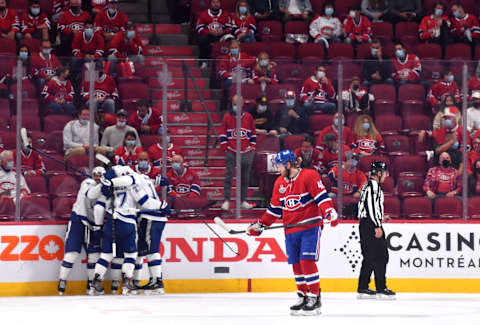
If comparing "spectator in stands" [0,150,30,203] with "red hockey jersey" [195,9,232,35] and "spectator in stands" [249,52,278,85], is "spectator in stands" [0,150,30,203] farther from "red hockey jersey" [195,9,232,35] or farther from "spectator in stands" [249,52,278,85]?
"red hockey jersey" [195,9,232,35]

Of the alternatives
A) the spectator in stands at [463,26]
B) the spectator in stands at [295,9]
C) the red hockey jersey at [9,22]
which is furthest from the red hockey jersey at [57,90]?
the spectator in stands at [463,26]

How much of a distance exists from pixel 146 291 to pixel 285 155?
8.95 ft

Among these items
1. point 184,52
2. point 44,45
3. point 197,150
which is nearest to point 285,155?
point 197,150

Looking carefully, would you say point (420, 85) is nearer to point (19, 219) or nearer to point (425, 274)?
point (425, 274)

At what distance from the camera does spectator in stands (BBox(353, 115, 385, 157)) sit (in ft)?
40.4

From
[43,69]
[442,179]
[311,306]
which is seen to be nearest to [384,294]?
[442,179]

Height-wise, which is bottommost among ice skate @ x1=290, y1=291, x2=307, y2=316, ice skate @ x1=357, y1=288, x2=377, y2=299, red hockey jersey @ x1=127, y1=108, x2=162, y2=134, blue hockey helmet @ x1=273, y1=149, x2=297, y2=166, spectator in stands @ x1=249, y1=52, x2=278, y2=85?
ice skate @ x1=357, y1=288, x2=377, y2=299

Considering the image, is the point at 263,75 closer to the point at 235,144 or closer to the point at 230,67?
the point at 230,67

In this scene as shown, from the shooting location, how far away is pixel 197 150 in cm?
1230

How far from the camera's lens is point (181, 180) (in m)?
12.3

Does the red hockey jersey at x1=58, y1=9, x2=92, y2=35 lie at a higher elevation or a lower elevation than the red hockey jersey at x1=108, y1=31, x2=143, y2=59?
higher

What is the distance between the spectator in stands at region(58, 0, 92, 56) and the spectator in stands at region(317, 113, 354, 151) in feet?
14.3

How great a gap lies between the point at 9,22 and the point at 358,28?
4.91m

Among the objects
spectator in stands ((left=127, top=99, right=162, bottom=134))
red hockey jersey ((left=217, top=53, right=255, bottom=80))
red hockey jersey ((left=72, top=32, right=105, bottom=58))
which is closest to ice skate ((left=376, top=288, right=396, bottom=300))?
red hockey jersey ((left=217, top=53, right=255, bottom=80))
